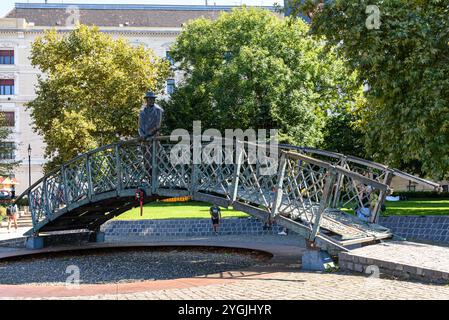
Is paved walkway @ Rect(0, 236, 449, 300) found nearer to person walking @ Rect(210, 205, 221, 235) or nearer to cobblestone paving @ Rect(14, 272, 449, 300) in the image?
cobblestone paving @ Rect(14, 272, 449, 300)

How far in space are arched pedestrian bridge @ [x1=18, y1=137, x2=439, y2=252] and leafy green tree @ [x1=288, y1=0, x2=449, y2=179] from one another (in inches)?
62.8

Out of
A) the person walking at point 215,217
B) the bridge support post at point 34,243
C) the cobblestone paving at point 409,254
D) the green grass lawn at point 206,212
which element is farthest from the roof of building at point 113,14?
the cobblestone paving at point 409,254

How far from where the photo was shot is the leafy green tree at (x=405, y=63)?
642 inches

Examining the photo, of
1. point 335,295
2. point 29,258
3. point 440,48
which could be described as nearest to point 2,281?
point 29,258

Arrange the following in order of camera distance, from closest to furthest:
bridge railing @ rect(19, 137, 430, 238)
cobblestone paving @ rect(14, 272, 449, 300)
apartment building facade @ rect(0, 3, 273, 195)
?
1. cobblestone paving @ rect(14, 272, 449, 300)
2. bridge railing @ rect(19, 137, 430, 238)
3. apartment building facade @ rect(0, 3, 273, 195)

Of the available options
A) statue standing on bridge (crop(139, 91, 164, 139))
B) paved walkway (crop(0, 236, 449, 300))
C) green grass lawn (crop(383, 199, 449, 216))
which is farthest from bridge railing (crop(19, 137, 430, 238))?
green grass lawn (crop(383, 199, 449, 216))

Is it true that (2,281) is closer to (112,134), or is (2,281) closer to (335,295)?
(335,295)

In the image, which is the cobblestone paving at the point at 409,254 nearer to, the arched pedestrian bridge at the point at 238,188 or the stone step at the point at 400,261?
the stone step at the point at 400,261

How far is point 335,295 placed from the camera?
9.91 meters

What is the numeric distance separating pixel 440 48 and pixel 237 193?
7002 mm

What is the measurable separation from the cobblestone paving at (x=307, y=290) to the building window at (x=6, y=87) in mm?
54152

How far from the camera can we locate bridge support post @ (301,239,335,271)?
520 inches

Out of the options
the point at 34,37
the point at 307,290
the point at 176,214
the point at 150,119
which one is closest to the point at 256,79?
the point at 176,214

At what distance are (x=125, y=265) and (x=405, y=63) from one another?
379 inches
